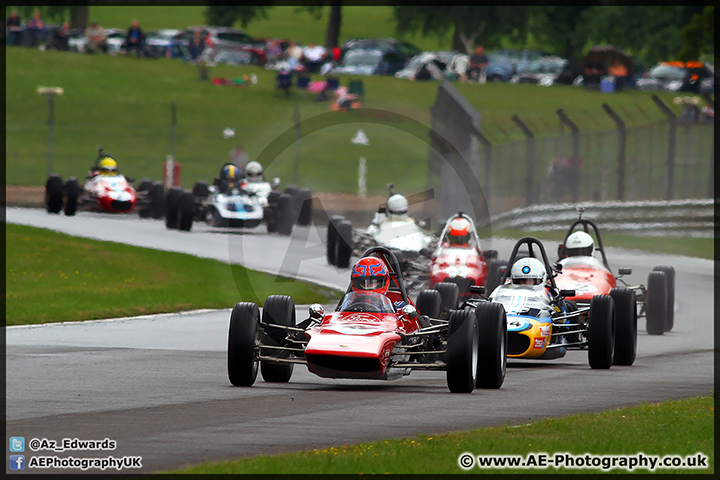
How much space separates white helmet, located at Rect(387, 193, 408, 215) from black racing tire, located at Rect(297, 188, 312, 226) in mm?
9218

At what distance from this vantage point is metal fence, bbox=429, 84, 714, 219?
35.6 meters

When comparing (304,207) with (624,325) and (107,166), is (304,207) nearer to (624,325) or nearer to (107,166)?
(107,166)

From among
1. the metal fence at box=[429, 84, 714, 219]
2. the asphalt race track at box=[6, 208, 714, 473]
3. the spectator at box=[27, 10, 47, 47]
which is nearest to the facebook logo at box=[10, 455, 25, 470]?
the asphalt race track at box=[6, 208, 714, 473]

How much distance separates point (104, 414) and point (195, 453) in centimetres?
198

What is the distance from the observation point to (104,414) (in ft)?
37.8

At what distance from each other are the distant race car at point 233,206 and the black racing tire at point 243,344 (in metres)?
19.3

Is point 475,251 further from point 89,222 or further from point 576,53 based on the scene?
point 576,53

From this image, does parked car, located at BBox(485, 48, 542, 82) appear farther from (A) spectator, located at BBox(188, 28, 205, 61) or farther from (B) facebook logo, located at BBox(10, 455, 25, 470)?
(B) facebook logo, located at BBox(10, 455, 25, 470)

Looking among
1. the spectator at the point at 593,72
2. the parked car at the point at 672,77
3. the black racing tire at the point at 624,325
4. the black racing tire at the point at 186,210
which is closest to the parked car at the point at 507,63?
the spectator at the point at 593,72

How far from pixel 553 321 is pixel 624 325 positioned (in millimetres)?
894

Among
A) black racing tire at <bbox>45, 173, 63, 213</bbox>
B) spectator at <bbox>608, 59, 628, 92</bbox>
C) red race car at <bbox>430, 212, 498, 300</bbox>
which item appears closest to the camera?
red race car at <bbox>430, 212, 498, 300</bbox>

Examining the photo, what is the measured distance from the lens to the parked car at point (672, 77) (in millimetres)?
66312

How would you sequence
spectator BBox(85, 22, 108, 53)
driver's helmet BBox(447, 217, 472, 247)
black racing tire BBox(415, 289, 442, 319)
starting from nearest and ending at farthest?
black racing tire BBox(415, 289, 442, 319) < driver's helmet BBox(447, 217, 472, 247) < spectator BBox(85, 22, 108, 53)

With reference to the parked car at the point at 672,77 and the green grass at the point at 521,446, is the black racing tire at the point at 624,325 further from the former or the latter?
the parked car at the point at 672,77
